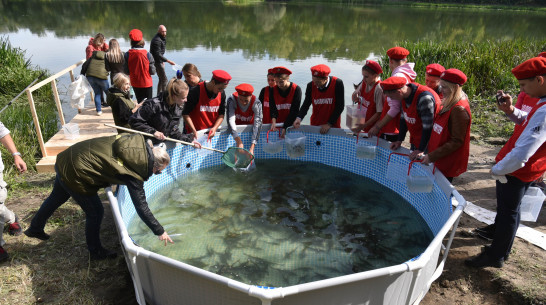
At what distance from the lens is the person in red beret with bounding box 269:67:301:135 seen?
594 centimetres

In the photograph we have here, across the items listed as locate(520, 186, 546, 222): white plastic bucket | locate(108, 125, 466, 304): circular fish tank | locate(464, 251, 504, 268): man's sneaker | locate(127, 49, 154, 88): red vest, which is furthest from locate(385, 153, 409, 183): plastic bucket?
locate(127, 49, 154, 88): red vest

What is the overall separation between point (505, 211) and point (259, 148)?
4.07 m

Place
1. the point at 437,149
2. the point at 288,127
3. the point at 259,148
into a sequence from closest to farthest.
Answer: the point at 437,149
the point at 288,127
the point at 259,148

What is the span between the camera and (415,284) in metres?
3.23

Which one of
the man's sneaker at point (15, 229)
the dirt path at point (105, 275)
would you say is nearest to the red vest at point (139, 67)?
the dirt path at point (105, 275)

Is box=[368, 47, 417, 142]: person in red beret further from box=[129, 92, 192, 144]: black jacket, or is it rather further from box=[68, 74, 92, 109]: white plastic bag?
box=[68, 74, 92, 109]: white plastic bag

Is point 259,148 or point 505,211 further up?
point 505,211

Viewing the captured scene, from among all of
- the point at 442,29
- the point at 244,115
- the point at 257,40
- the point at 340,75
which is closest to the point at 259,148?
the point at 244,115

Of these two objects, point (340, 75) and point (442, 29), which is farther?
point (442, 29)

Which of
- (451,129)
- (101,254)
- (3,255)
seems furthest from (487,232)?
(3,255)

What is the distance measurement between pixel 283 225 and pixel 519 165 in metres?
2.81

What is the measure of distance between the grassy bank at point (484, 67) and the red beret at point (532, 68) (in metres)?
5.20

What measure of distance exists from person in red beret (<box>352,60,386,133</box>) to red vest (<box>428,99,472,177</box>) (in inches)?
47.9

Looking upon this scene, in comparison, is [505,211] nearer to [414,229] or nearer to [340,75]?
[414,229]
